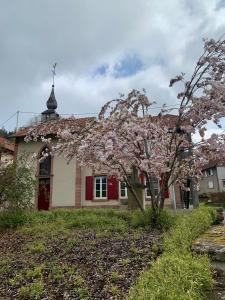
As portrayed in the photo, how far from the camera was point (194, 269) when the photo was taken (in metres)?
3.48

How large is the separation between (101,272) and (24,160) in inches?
330

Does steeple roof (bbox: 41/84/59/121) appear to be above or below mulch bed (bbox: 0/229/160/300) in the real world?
above

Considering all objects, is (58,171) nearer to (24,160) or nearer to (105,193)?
(105,193)

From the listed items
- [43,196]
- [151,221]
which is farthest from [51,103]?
[151,221]

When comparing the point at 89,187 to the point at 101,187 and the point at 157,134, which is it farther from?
the point at 157,134

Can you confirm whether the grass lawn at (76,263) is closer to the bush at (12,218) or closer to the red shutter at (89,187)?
the bush at (12,218)

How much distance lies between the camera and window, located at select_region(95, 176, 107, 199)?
2445 cm

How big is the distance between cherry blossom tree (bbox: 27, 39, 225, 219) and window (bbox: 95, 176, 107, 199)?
50.5 feet

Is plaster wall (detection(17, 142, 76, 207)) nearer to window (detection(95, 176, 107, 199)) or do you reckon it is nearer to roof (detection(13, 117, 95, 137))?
window (detection(95, 176, 107, 199))

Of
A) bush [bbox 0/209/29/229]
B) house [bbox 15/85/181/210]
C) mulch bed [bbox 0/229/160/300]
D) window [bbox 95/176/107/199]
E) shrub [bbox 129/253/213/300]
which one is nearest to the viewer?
shrub [bbox 129/253/213/300]

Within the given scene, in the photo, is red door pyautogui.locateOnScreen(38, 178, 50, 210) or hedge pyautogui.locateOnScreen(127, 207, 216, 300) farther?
red door pyautogui.locateOnScreen(38, 178, 50, 210)

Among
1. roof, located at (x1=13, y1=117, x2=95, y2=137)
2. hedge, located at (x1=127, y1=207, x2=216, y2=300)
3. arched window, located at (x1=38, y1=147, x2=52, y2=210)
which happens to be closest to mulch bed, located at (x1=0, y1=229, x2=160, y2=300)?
hedge, located at (x1=127, y1=207, x2=216, y2=300)

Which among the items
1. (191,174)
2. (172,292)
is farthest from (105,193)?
(172,292)

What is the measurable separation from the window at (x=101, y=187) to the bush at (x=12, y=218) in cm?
1361
